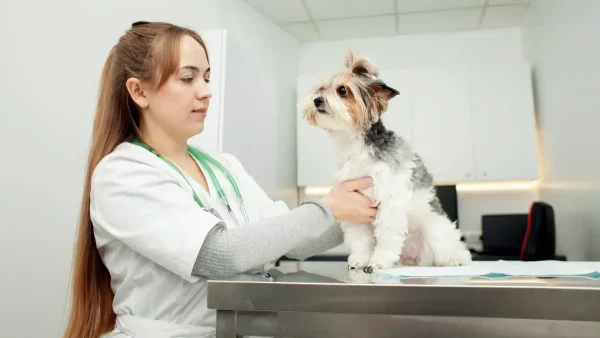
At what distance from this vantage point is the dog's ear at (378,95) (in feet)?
3.86

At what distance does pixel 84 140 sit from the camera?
2.06 m

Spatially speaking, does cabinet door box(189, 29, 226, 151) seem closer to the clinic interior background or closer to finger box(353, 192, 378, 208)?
the clinic interior background

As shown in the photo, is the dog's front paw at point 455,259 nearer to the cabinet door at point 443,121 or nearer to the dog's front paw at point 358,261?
the dog's front paw at point 358,261

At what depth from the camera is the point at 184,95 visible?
110 cm

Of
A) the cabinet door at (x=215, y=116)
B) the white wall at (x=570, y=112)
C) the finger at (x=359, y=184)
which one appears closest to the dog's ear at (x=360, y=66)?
the finger at (x=359, y=184)

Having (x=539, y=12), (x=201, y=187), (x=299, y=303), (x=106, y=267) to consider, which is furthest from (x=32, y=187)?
(x=539, y=12)

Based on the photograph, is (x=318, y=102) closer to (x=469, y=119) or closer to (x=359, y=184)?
(x=359, y=184)

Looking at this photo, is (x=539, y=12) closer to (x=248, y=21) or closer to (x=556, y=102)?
(x=556, y=102)

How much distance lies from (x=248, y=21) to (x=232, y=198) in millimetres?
2944

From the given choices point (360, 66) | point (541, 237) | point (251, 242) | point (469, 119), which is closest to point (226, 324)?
point (251, 242)

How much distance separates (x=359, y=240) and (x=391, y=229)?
0.13 m

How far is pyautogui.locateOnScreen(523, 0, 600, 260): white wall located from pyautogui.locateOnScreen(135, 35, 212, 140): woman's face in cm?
239

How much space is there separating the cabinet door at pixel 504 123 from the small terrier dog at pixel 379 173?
9.27 ft

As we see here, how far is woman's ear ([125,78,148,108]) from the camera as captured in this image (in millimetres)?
1123
